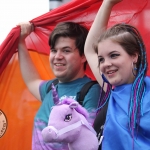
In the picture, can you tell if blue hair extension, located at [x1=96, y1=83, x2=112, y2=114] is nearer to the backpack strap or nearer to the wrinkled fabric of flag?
the backpack strap

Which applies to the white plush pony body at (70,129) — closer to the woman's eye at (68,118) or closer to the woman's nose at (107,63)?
the woman's eye at (68,118)

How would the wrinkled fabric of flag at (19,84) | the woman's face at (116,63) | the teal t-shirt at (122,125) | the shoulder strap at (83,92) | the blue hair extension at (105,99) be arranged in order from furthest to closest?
the wrinkled fabric of flag at (19,84)
the shoulder strap at (83,92)
the blue hair extension at (105,99)
the woman's face at (116,63)
the teal t-shirt at (122,125)

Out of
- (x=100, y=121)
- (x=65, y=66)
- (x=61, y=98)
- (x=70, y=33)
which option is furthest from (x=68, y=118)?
(x=70, y=33)

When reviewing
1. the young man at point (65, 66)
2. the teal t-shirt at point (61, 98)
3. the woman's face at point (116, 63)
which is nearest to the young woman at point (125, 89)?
the woman's face at point (116, 63)

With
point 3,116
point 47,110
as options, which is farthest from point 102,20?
point 3,116

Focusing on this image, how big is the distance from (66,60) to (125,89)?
51 centimetres

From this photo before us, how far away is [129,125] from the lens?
1213 mm

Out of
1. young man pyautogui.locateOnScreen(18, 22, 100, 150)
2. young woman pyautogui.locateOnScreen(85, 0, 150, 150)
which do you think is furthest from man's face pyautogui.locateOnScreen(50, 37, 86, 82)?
young woman pyautogui.locateOnScreen(85, 0, 150, 150)

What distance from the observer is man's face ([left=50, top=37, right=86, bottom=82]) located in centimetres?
173

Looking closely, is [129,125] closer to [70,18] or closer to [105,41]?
[105,41]

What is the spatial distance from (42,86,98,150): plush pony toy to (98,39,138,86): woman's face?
20cm

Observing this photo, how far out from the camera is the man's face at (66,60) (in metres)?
1.73

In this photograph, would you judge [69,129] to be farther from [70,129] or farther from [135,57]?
[135,57]

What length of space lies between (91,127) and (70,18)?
2.67ft
